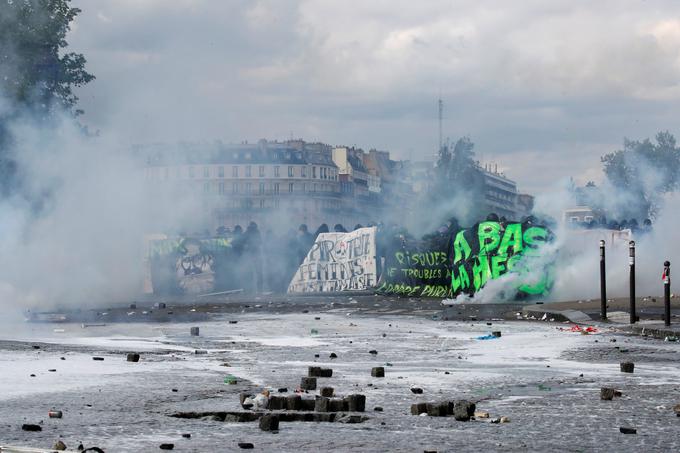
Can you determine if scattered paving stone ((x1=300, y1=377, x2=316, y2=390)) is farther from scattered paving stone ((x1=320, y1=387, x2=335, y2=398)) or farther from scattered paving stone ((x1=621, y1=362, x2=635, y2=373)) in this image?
scattered paving stone ((x1=621, y1=362, x2=635, y2=373))

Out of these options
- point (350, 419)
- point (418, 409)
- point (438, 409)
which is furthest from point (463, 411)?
point (350, 419)

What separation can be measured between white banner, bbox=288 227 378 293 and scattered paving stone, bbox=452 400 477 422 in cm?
3780

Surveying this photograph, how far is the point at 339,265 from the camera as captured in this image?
168ft

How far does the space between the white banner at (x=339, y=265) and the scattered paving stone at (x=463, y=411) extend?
1488 inches

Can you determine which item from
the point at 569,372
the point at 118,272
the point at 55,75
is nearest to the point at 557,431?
the point at 569,372

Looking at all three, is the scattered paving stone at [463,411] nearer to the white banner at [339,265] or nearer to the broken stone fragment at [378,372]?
the broken stone fragment at [378,372]

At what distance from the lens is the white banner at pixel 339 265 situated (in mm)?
48906

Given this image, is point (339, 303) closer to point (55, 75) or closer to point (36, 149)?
point (36, 149)

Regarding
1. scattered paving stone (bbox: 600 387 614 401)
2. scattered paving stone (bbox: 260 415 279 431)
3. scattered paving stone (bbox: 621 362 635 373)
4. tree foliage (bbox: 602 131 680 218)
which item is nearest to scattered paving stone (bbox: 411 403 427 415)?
scattered paving stone (bbox: 260 415 279 431)

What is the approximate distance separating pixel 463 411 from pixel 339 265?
1615 inches

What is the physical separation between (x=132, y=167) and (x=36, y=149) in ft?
21.7

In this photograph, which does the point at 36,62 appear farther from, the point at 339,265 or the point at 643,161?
the point at 643,161

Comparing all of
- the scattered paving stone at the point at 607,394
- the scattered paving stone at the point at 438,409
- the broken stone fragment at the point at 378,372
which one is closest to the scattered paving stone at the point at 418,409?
the scattered paving stone at the point at 438,409

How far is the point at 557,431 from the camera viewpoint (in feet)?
31.3
